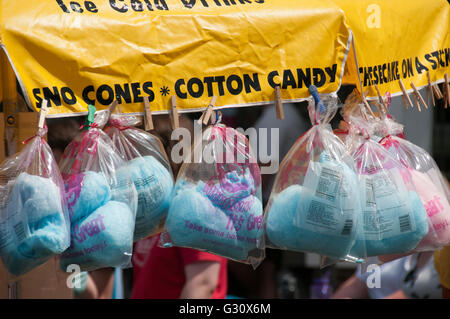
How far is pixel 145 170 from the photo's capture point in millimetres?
1840

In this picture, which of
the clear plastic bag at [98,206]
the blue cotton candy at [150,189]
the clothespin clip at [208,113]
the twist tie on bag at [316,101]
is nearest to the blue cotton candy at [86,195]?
the clear plastic bag at [98,206]

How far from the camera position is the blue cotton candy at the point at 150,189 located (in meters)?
1.83

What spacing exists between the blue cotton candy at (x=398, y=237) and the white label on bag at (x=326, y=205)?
0.13 m

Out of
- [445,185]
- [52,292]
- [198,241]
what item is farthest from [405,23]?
[52,292]

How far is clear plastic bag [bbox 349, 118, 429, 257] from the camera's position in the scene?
1863 millimetres

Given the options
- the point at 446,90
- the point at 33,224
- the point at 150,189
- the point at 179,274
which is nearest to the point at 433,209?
the point at 446,90

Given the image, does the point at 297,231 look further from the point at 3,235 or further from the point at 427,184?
the point at 3,235

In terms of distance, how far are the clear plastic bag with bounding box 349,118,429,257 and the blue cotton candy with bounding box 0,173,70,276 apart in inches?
38.0

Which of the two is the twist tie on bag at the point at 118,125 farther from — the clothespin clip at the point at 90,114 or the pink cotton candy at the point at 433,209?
the pink cotton candy at the point at 433,209

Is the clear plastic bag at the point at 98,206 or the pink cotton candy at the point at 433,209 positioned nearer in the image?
the clear plastic bag at the point at 98,206

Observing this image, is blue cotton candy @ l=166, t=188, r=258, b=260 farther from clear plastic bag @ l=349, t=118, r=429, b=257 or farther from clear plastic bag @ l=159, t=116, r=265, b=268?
clear plastic bag @ l=349, t=118, r=429, b=257

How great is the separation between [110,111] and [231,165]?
0.44 metres

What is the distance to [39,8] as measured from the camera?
5.58 ft
